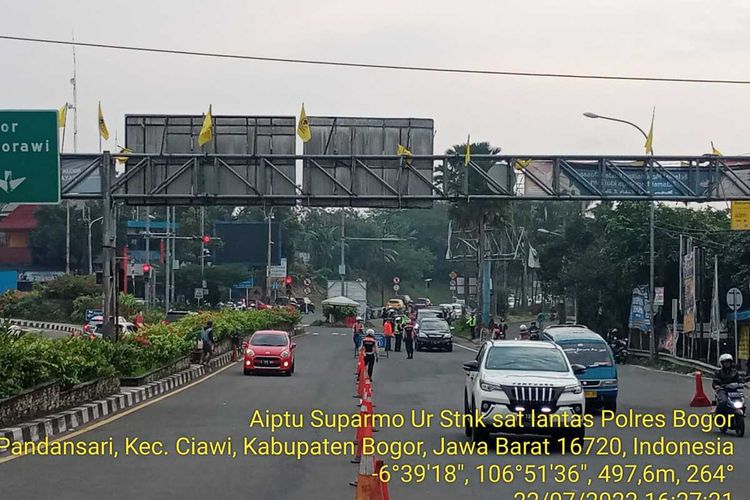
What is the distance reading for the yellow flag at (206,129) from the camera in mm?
27969

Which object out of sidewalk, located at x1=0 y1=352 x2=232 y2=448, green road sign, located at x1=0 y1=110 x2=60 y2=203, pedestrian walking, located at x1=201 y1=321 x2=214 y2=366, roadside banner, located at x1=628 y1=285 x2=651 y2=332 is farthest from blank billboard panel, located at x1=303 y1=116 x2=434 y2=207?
roadside banner, located at x1=628 y1=285 x2=651 y2=332

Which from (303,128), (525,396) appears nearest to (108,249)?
(303,128)

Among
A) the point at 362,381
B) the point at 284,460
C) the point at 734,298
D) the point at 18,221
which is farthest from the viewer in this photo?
the point at 18,221

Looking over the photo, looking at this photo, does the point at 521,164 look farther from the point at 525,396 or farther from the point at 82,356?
the point at 525,396

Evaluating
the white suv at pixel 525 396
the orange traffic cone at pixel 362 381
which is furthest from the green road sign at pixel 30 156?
the white suv at pixel 525 396

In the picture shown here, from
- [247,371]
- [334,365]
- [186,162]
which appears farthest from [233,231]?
[186,162]

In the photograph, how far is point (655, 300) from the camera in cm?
4469

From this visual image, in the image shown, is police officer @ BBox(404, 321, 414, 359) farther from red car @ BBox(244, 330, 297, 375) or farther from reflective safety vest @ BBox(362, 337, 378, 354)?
reflective safety vest @ BBox(362, 337, 378, 354)

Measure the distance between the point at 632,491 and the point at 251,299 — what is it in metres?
93.5

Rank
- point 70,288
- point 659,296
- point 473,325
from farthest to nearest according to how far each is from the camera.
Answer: point 70,288 < point 473,325 < point 659,296

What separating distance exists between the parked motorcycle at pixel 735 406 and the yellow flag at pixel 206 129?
15048 mm

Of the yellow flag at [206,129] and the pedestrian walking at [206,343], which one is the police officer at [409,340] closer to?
the pedestrian walking at [206,343]

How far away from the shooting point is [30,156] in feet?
73.5

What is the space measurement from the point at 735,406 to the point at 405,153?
12417 millimetres
